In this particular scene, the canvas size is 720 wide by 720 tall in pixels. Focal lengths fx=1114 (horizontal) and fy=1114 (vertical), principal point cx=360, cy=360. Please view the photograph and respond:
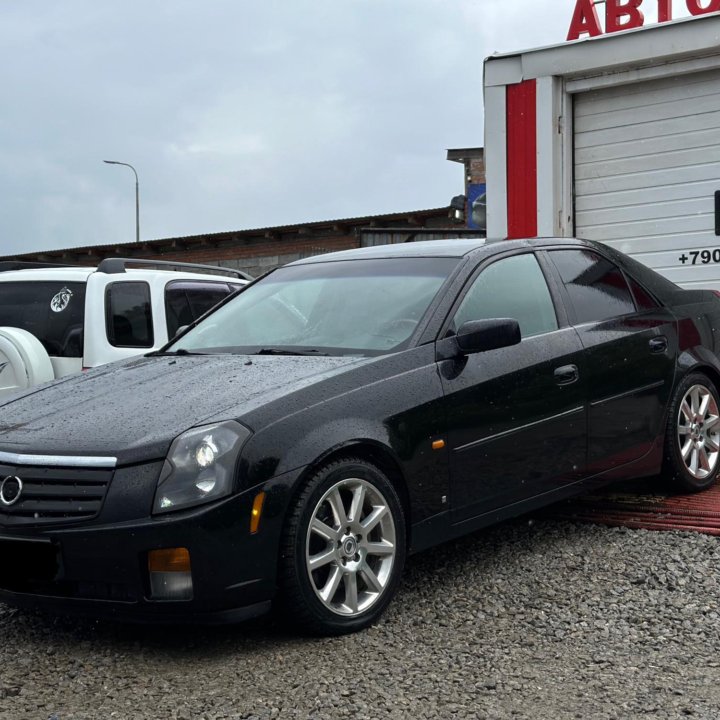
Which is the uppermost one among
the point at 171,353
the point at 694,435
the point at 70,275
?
the point at 70,275

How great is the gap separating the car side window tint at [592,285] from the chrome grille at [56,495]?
2773mm

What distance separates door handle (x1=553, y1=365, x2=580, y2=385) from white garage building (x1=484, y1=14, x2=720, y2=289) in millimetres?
3583

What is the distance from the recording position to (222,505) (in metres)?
3.86

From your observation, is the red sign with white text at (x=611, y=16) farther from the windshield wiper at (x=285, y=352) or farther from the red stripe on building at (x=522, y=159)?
the windshield wiper at (x=285, y=352)

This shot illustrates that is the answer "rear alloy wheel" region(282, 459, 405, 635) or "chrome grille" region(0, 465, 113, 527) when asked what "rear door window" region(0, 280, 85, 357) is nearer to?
"chrome grille" region(0, 465, 113, 527)

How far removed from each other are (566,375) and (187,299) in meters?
4.12

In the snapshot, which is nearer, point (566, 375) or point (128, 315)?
point (566, 375)

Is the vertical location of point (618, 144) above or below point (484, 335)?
above

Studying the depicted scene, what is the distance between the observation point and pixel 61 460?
158 inches

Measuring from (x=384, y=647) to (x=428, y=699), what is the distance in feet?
1.77

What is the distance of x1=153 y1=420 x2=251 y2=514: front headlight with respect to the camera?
387cm

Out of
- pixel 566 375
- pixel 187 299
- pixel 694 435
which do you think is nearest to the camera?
pixel 566 375

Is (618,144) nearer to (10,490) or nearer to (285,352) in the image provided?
(285,352)

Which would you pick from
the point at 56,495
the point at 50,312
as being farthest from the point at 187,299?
the point at 56,495
